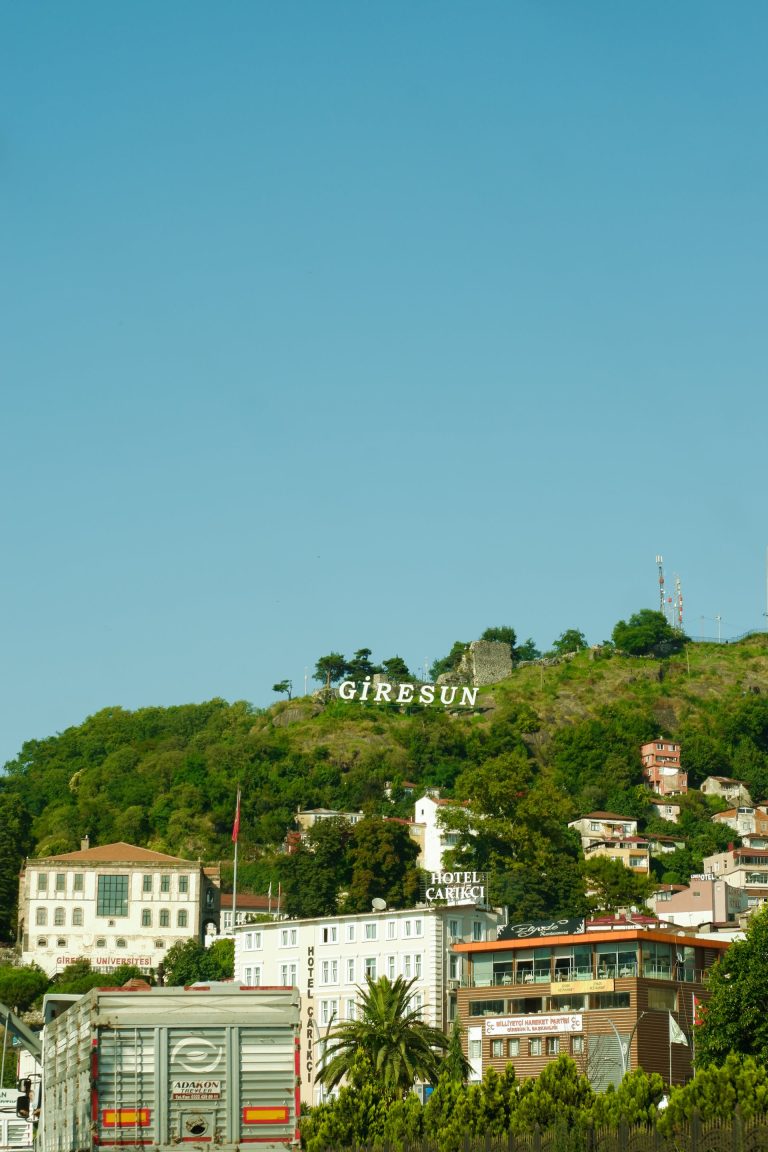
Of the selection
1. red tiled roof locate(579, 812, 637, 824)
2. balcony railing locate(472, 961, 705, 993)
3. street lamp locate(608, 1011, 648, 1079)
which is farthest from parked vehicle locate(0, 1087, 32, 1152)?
red tiled roof locate(579, 812, 637, 824)

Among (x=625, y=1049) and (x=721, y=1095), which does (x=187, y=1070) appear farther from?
(x=625, y=1049)

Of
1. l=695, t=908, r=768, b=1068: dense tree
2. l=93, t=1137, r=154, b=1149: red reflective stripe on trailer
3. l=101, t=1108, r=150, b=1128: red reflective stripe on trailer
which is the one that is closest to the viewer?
l=93, t=1137, r=154, b=1149: red reflective stripe on trailer

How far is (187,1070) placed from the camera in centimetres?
3294

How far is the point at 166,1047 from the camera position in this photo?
108 feet

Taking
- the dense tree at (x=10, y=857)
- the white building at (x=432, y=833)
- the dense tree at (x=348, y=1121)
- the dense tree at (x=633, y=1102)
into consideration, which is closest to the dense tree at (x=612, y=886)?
the white building at (x=432, y=833)

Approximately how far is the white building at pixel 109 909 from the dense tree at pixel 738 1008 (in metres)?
86.2

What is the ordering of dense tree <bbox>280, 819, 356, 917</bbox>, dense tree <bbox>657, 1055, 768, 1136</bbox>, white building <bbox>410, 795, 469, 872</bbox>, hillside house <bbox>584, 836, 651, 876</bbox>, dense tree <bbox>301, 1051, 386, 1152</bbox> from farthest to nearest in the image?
hillside house <bbox>584, 836, 651, 876</bbox> → white building <bbox>410, 795, 469, 872</bbox> → dense tree <bbox>280, 819, 356, 917</bbox> → dense tree <bbox>301, 1051, 386, 1152</bbox> → dense tree <bbox>657, 1055, 768, 1136</bbox>

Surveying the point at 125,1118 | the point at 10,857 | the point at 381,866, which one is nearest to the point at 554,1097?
the point at 125,1118

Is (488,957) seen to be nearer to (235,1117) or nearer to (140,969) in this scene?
(140,969)

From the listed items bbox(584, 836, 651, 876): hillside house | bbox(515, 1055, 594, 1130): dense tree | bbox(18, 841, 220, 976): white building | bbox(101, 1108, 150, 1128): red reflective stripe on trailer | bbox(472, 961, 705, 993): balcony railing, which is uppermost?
bbox(584, 836, 651, 876): hillside house

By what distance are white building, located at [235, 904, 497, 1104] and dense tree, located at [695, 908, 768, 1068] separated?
109 ft

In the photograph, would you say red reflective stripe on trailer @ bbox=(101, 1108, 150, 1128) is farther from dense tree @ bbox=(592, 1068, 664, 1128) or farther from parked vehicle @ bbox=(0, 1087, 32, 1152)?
dense tree @ bbox=(592, 1068, 664, 1128)

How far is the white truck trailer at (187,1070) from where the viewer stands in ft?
107

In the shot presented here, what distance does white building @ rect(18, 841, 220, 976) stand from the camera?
15950cm
